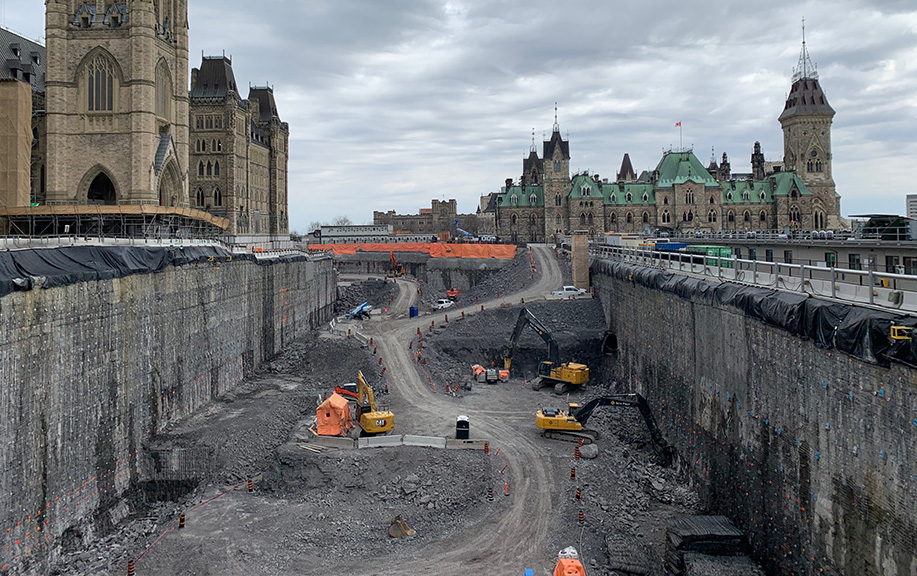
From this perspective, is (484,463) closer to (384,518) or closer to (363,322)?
(384,518)

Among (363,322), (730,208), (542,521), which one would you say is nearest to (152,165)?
(363,322)

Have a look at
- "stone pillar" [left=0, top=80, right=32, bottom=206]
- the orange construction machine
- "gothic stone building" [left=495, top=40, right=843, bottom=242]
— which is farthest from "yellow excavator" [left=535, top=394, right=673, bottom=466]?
"gothic stone building" [left=495, top=40, right=843, bottom=242]

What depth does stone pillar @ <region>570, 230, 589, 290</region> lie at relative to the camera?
175 ft

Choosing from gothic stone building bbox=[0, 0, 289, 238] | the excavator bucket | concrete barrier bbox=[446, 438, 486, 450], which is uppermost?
gothic stone building bbox=[0, 0, 289, 238]

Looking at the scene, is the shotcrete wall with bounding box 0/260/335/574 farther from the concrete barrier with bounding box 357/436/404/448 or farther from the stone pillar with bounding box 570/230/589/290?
the stone pillar with bounding box 570/230/589/290

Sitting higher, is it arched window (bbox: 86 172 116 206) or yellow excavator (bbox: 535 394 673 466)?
arched window (bbox: 86 172 116 206)

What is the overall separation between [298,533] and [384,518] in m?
2.82

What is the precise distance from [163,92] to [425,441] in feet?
109

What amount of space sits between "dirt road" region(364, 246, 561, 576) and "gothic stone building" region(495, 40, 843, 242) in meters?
62.8

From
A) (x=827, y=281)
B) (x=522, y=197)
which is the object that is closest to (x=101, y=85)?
(x=827, y=281)

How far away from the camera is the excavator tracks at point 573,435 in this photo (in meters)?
27.0

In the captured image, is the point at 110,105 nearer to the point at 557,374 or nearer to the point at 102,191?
the point at 102,191

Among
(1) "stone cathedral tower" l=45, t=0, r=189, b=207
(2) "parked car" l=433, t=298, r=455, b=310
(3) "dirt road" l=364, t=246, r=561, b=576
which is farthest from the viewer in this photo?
(2) "parked car" l=433, t=298, r=455, b=310

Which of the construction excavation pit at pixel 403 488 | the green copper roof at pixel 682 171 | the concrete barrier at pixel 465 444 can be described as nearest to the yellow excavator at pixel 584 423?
the construction excavation pit at pixel 403 488
